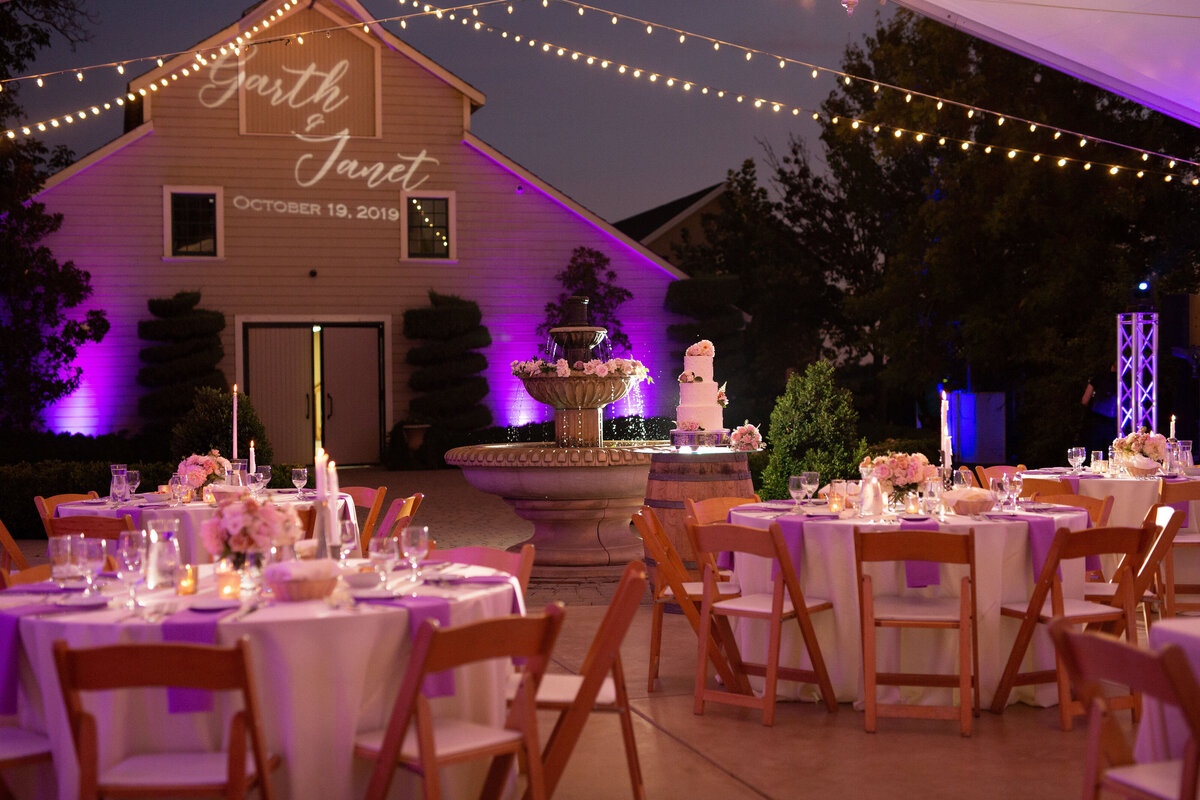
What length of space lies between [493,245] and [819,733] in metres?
16.5

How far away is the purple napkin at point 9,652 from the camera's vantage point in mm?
3785

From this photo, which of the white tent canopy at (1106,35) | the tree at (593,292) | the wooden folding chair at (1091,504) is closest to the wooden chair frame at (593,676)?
the wooden folding chair at (1091,504)

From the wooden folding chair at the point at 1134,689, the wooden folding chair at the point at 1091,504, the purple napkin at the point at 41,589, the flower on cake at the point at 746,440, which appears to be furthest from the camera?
the flower on cake at the point at 746,440

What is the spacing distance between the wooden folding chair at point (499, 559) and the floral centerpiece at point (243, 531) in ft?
2.96

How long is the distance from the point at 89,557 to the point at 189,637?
0.71 m

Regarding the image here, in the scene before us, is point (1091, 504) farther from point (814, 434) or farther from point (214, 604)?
point (814, 434)

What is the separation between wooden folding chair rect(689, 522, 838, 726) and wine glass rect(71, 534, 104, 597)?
2.64 metres

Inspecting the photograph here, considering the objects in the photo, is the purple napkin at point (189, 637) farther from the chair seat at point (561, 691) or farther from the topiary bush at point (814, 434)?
the topiary bush at point (814, 434)

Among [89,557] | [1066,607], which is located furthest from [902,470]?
[89,557]

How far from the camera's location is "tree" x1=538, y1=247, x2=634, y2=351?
68.9 ft

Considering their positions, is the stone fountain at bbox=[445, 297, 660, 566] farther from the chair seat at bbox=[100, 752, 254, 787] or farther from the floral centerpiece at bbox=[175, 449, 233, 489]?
the chair seat at bbox=[100, 752, 254, 787]

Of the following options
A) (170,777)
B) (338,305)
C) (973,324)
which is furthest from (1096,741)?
(338,305)

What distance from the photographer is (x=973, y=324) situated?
19.5 m

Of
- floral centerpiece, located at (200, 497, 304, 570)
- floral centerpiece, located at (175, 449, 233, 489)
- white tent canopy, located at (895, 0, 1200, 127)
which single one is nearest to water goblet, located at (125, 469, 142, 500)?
floral centerpiece, located at (175, 449, 233, 489)
